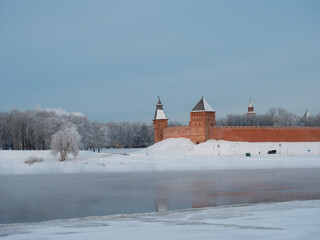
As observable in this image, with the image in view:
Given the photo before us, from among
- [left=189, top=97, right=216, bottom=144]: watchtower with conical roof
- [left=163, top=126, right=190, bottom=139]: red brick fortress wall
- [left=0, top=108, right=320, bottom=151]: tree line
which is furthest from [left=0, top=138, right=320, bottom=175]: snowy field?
[left=0, top=108, right=320, bottom=151]: tree line

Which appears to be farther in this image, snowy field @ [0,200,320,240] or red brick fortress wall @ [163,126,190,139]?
red brick fortress wall @ [163,126,190,139]

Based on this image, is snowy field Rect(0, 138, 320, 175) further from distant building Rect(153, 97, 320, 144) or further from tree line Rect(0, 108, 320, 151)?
tree line Rect(0, 108, 320, 151)

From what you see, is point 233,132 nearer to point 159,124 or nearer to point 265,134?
point 265,134

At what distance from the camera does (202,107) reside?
4856 centimetres

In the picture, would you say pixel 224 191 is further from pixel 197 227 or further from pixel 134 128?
pixel 134 128

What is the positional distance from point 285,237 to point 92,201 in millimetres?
7521

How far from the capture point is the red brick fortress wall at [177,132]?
163 feet

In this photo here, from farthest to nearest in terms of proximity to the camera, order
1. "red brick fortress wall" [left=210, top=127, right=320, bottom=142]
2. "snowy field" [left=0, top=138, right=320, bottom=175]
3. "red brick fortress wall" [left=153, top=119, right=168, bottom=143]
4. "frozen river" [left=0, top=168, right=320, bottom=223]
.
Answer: "red brick fortress wall" [left=153, top=119, right=168, bottom=143]
"red brick fortress wall" [left=210, top=127, right=320, bottom=142]
"snowy field" [left=0, top=138, right=320, bottom=175]
"frozen river" [left=0, top=168, right=320, bottom=223]

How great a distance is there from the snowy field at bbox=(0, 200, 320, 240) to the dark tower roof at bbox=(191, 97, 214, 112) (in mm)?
37457

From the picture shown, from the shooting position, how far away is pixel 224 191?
15539 mm

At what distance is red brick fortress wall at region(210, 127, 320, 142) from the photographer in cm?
4728

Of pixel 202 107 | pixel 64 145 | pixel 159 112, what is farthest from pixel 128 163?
pixel 159 112

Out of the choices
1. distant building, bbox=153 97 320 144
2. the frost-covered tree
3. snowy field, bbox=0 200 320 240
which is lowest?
snowy field, bbox=0 200 320 240

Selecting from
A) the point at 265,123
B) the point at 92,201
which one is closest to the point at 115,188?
the point at 92,201
